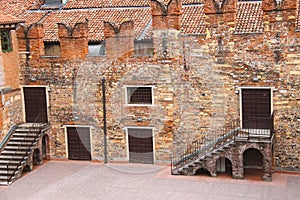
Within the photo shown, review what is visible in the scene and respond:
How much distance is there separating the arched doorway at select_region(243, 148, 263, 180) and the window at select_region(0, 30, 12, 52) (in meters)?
11.7

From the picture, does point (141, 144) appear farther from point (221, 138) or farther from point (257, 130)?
point (257, 130)

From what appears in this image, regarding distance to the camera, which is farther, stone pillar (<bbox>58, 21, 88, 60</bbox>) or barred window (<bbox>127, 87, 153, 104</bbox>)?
stone pillar (<bbox>58, 21, 88, 60</bbox>)

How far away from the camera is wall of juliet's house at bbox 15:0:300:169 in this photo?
2128cm

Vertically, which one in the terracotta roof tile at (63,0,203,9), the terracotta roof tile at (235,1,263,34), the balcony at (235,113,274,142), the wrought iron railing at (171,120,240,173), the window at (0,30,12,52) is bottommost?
the wrought iron railing at (171,120,240,173)

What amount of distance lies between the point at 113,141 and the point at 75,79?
11.2 feet

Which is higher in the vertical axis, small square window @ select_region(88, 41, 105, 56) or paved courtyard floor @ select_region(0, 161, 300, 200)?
small square window @ select_region(88, 41, 105, 56)

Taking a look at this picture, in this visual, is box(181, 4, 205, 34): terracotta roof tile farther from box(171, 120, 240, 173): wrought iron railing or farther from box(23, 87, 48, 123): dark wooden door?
box(23, 87, 48, 123): dark wooden door

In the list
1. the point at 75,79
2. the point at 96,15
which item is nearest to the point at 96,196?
the point at 75,79

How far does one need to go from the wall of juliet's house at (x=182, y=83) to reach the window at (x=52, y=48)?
134 centimetres

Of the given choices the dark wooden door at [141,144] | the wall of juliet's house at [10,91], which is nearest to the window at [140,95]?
the dark wooden door at [141,144]

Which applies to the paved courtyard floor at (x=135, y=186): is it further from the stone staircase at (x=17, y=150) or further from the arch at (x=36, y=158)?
the arch at (x=36, y=158)

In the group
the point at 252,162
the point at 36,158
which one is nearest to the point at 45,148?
the point at 36,158

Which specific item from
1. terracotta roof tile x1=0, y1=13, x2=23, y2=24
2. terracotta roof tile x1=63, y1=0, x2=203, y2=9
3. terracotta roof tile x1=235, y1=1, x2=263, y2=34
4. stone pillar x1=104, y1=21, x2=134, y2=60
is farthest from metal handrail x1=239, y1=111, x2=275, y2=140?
terracotta roof tile x1=0, y1=13, x2=23, y2=24

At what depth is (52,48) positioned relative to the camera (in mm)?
25766
